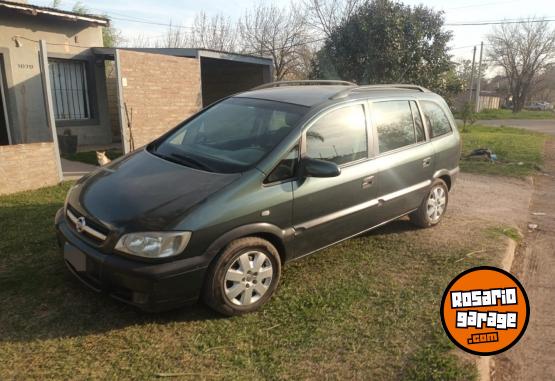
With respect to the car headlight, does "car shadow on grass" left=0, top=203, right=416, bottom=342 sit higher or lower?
lower

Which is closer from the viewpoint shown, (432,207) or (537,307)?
(537,307)

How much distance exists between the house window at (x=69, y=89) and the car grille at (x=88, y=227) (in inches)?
335

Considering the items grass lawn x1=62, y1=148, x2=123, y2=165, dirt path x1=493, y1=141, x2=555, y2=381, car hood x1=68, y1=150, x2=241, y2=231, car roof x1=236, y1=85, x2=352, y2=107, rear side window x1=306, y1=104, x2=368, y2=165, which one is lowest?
dirt path x1=493, y1=141, x2=555, y2=381

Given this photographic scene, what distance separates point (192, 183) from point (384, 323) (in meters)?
1.82

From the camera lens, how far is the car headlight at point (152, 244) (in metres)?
2.93

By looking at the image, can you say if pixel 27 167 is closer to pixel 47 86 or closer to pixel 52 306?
pixel 47 86

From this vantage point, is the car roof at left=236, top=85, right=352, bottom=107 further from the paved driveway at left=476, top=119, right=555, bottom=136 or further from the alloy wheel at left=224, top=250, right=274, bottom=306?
the paved driveway at left=476, top=119, right=555, bottom=136

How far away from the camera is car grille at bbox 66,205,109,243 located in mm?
3070

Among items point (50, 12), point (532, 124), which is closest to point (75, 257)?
point (50, 12)

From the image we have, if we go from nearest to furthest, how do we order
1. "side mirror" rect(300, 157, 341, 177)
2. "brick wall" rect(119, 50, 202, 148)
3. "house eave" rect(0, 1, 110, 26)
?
"side mirror" rect(300, 157, 341, 177) < "brick wall" rect(119, 50, 202, 148) < "house eave" rect(0, 1, 110, 26)

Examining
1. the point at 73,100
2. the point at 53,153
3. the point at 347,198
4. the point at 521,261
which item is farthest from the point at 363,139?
the point at 73,100

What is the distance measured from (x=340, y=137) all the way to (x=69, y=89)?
30.8 ft

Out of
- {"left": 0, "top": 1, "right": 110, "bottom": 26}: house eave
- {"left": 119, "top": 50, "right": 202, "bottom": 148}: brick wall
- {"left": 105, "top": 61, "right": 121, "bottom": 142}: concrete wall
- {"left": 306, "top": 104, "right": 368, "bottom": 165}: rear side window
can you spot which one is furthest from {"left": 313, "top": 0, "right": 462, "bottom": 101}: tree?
{"left": 306, "top": 104, "right": 368, "bottom": 165}: rear side window

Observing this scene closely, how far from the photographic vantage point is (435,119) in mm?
5480
